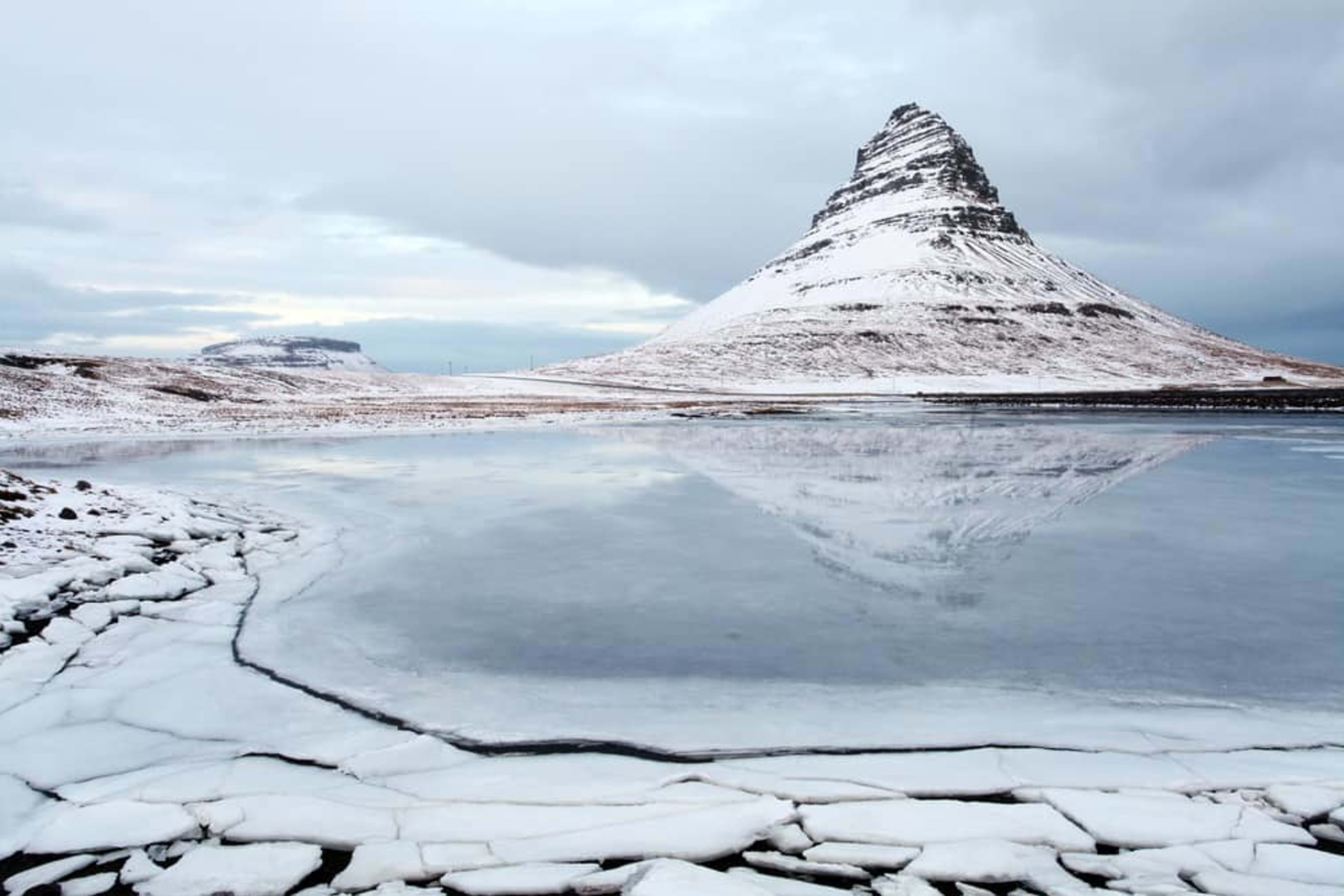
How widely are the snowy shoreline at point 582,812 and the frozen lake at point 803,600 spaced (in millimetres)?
499

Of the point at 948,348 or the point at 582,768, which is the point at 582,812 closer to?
the point at 582,768

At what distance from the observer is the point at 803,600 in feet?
28.6

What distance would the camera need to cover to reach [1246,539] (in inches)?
461

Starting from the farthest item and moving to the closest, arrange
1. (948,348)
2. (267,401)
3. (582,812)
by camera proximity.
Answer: (948,348), (267,401), (582,812)

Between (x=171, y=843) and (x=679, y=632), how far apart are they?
4.36 m

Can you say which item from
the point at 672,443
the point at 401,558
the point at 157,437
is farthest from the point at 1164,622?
the point at 157,437

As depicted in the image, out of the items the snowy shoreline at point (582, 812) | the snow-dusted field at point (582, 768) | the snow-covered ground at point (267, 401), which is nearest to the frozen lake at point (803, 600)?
the snow-dusted field at point (582, 768)

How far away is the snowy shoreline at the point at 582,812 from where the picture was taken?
13.2ft

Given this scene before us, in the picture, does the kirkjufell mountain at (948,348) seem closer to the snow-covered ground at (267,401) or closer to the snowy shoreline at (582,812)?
the snow-covered ground at (267,401)

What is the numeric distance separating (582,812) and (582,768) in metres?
0.56

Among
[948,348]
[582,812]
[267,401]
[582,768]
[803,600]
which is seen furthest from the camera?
[948,348]

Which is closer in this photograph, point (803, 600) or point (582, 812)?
point (582, 812)

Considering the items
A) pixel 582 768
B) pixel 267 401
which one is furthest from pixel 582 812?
→ pixel 267 401

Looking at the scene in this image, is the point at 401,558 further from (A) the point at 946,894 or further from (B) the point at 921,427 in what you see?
(B) the point at 921,427
